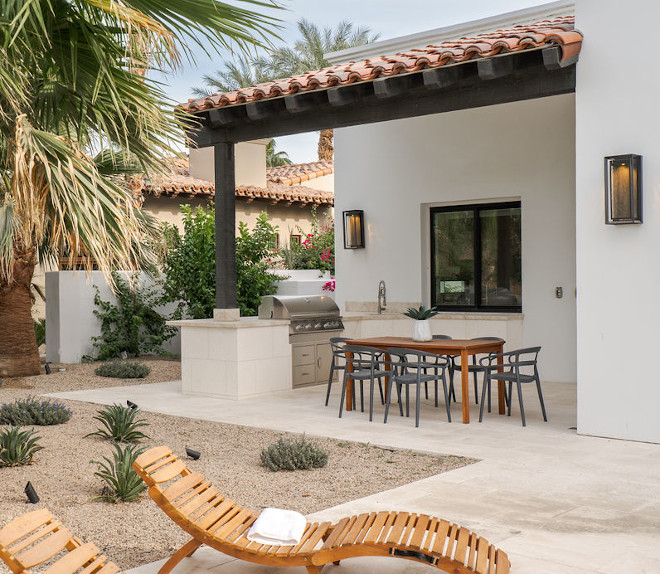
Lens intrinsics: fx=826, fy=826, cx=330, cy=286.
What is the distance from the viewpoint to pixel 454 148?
39.1ft

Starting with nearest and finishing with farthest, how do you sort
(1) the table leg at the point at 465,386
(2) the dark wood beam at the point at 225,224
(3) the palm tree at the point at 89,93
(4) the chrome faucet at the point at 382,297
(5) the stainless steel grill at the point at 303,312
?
(3) the palm tree at the point at 89,93
(1) the table leg at the point at 465,386
(2) the dark wood beam at the point at 225,224
(5) the stainless steel grill at the point at 303,312
(4) the chrome faucet at the point at 382,297

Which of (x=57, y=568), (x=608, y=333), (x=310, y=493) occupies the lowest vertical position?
(x=310, y=493)

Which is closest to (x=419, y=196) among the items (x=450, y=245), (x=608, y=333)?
(x=450, y=245)

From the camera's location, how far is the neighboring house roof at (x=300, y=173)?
22.8m

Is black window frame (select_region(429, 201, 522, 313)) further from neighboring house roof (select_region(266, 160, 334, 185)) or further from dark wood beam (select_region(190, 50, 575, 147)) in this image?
neighboring house roof (select_region(266, 160, 334, 185))

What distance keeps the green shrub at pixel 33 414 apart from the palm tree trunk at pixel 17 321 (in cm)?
375

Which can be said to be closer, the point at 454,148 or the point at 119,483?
the point at 119,483

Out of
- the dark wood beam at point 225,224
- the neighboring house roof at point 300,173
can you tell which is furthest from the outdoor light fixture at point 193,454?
the neighboring house roof at point 300,173

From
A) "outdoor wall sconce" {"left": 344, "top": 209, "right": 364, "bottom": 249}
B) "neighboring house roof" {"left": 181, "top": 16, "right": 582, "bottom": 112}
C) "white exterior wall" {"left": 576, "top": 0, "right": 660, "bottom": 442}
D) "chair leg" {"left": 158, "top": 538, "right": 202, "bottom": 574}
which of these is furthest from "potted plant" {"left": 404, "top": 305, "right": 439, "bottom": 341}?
"chair leg" {"left": 158, "top": 538, "right": 202, "bottom": 574}

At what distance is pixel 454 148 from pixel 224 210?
12.1 ft

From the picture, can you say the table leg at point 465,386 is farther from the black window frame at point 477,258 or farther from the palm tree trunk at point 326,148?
the palm tree trunk at point 326,148

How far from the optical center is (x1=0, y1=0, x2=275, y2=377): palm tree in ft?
15.8

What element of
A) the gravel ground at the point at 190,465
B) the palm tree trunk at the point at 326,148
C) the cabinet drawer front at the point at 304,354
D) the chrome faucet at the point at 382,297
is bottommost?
the gravel ground at the point at 190,465

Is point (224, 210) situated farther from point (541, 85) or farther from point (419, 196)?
point (541, 85)
